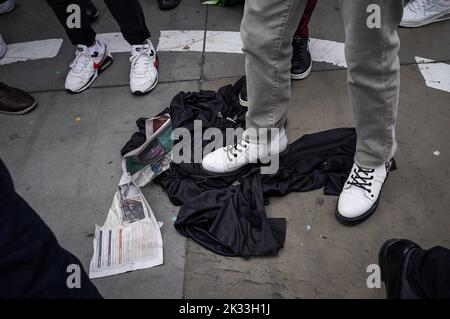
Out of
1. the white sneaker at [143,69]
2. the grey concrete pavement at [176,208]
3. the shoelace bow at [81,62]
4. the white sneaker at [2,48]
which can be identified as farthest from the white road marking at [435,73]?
the white sneaker at [2,48]

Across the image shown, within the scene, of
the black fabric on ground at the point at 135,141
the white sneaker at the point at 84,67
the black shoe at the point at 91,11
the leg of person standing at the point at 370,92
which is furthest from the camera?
the black shoe at the point at 91,11

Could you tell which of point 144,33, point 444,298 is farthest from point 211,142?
point 444,298

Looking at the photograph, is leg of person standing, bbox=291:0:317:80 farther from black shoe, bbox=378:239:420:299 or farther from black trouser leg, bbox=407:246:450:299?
black trouser leg, bbox=407:246:450:299

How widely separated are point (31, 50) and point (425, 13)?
3.11m

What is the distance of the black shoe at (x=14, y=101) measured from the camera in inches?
94.4

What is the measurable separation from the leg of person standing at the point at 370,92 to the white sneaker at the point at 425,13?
1543mm

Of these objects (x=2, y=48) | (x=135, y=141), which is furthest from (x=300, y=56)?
(x=2, y=48)

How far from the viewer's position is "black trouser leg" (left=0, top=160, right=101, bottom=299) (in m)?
0.84

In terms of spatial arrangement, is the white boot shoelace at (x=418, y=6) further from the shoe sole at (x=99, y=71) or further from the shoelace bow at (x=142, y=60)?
the shoe sole at (x=99, y=71)

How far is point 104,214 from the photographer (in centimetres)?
183

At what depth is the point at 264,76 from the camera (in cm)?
154

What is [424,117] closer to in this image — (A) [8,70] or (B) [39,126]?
(B) [39,126]

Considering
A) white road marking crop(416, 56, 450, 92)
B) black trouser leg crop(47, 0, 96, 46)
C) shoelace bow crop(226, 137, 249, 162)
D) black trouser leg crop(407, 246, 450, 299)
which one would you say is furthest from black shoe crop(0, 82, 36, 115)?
white road marking crop(416, 56, 450, 92)

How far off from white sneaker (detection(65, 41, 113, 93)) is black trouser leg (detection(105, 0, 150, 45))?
0.30 meters
